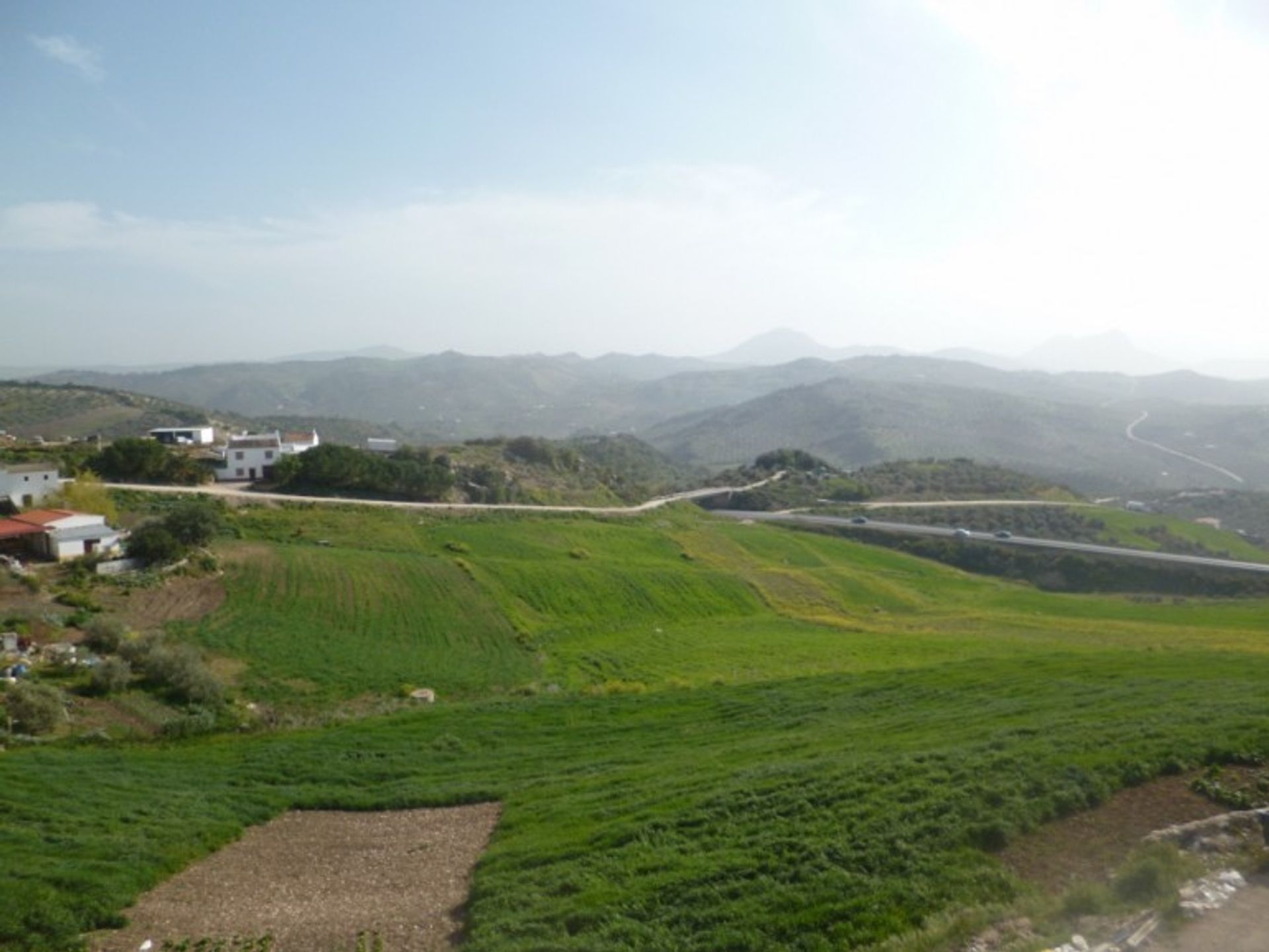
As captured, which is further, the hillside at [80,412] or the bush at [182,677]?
the hillside at [80,412]

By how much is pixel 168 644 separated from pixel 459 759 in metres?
14.5

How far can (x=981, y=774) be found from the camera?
1188cm

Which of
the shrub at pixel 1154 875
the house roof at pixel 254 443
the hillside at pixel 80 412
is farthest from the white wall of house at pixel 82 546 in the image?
the hillside at pixel 80 412

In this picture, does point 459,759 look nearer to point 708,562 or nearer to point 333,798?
point 333,798

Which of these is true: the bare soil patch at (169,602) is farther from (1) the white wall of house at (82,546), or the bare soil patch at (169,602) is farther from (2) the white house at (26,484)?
(2) the white house at (26,484)

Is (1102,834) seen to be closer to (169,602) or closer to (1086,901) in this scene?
(1086,901)

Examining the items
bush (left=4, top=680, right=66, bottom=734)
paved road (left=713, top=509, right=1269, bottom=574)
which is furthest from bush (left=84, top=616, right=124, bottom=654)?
paved road (left=713, top=509, right=1269, bottom=574)

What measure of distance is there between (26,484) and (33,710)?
3215 cm

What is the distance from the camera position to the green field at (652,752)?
32.6 ft

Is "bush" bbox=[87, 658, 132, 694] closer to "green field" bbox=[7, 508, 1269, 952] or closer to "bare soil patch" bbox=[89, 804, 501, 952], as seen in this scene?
"green field" bbox=[7, 508, 1269, 952]

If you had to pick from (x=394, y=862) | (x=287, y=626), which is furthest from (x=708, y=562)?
(x=394, y=862)

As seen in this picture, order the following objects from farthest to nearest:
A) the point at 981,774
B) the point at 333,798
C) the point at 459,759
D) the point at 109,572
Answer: the point at 109,572
the point at 459,759
the point at 333,798
the point at 981,774

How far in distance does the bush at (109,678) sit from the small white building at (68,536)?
16.0 metres

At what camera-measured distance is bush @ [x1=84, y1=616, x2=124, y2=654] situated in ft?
87.5
